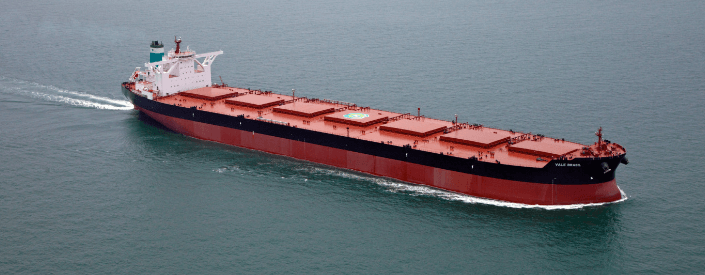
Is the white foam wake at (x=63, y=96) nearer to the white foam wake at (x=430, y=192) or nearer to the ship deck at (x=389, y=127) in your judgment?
the ship deck at (x=389, y=127)

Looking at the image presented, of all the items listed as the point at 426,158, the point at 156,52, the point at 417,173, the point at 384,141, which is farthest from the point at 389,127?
the point at 156,52

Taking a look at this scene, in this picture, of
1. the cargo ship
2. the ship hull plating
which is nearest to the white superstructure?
the cargo ship

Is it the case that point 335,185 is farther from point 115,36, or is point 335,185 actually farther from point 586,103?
point 115,36

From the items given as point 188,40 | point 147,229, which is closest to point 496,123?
point 147,229

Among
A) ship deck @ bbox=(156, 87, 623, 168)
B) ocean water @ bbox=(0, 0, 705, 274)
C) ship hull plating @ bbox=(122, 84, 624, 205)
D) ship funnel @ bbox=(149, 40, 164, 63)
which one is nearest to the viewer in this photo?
ocean water @ bbox=(0, 0, 705, 274)

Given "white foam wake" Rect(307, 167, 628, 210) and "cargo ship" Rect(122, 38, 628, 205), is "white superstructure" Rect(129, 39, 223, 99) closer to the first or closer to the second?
"cargo ship" Rect(122, 38, 628, 205)

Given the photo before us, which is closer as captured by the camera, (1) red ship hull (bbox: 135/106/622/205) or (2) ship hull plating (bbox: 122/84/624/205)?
(2) ship hull plating (bbox: 122/84/624/205)
